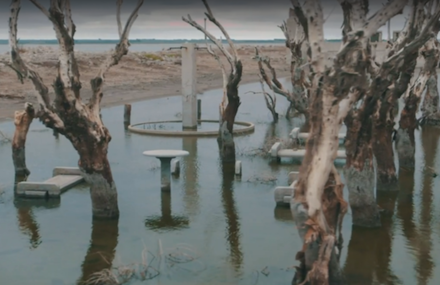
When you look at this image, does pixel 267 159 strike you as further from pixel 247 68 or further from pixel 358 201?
pixel 247 68

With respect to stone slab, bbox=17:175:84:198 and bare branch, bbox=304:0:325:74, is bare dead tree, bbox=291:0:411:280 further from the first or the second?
stone slab, bbox=17:175:84:198

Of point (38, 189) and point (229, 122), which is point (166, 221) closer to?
point (38, 189)

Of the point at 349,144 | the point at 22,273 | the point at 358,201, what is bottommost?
the point at 22,273

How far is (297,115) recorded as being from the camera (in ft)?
107

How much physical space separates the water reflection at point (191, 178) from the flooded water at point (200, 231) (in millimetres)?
44

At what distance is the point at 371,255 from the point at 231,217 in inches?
133

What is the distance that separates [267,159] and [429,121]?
984cm

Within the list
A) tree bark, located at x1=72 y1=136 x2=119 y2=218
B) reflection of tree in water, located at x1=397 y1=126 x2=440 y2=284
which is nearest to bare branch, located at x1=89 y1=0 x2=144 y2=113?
tree bark, located at x1=72 y1=136 x2=119 y2=218

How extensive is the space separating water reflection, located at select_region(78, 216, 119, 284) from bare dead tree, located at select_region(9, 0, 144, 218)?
377mm

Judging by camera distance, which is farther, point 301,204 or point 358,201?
point 358,201

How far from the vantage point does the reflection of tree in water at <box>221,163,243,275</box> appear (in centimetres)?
1159

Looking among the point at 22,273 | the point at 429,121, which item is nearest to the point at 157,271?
the point at 22,273

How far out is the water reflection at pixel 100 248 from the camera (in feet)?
36.7

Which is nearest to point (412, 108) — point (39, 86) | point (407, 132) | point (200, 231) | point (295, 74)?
point (407, 132)
